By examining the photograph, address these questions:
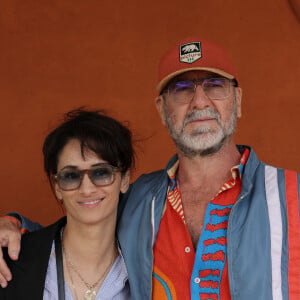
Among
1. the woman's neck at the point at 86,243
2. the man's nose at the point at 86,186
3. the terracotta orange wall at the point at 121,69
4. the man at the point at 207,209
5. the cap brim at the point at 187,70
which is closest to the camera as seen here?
the man at the point at 207,209

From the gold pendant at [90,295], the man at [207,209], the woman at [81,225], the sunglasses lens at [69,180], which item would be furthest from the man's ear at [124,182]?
the gold pendant at [90,295]

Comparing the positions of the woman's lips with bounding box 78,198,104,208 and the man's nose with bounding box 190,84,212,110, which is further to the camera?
the man's nose with bounding box 190,84,212,110

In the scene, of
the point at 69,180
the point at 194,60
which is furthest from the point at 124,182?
the point at 194,60

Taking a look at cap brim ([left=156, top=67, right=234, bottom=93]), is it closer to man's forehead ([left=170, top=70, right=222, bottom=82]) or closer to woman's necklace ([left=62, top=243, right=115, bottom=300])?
man's forehead ([left=170, top=70, right=222, bottom=82])

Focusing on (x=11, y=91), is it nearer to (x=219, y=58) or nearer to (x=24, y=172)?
(x=24, y=172)

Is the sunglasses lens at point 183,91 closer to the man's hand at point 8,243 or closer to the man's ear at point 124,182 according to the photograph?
the man's ear at point 124,182

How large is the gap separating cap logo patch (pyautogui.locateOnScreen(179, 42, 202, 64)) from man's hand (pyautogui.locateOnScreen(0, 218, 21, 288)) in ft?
3.55

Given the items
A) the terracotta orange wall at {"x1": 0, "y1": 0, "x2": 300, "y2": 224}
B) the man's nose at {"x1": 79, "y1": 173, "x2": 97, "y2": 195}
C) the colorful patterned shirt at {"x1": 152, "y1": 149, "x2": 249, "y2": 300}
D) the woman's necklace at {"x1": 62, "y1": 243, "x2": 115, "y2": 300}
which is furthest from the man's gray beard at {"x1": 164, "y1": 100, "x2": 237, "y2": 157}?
the terracotta orange wall at {"x1": 0, "y1": 0, "x2": 300, "y2": 224}

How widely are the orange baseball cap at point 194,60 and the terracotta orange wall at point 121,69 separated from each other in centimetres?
137

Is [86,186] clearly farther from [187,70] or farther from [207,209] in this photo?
[187,70]

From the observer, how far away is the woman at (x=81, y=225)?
2.30m

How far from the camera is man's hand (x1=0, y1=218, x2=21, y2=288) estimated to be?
2221mm

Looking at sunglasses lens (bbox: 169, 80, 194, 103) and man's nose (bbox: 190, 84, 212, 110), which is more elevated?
sunglasses lens (bbox: 169, 80, 194, 103)

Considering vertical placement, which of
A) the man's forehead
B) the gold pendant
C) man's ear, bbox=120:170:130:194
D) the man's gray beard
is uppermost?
the man's forehead
